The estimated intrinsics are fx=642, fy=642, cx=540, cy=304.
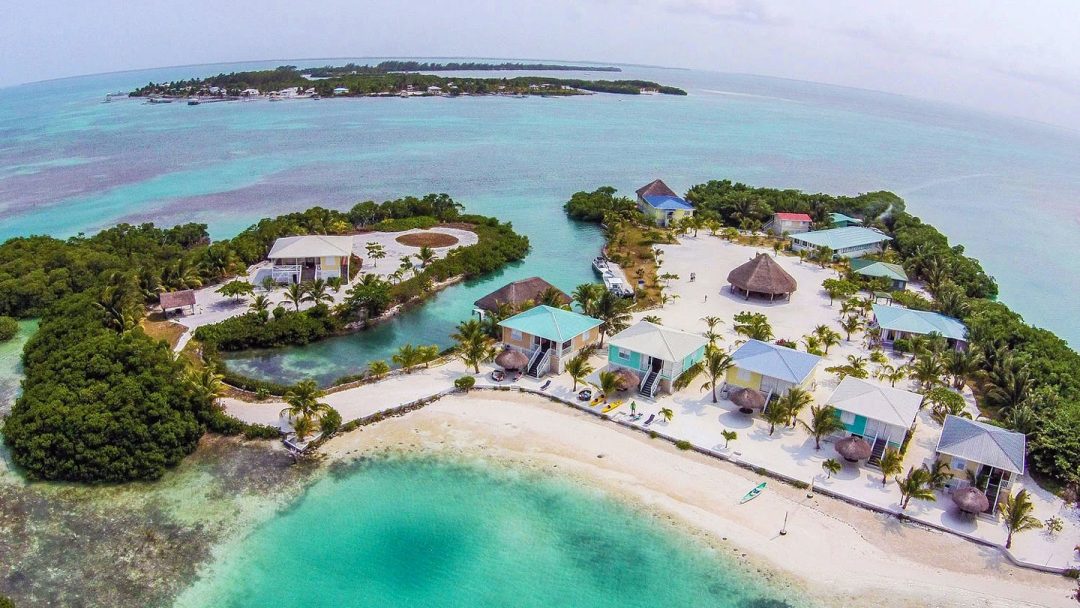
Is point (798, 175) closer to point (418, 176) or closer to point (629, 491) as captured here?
point (418, 176)

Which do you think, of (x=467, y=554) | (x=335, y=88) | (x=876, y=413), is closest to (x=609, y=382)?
(x=467, y=554)

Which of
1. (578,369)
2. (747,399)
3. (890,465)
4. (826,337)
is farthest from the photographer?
(826,337)

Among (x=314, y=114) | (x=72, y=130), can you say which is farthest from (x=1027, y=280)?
(x=72, y=130)

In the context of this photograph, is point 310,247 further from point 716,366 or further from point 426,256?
point 716,366

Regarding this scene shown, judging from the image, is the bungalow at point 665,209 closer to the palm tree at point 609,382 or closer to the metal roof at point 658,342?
the metal roof at point 658,342

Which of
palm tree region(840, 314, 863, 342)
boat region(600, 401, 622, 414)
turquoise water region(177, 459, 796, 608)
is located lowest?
turquoise water region(177, 459, 796, 608)

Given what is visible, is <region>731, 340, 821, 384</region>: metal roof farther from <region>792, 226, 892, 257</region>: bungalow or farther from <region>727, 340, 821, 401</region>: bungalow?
<region>792, 226, 892, 257</region>: bungalow

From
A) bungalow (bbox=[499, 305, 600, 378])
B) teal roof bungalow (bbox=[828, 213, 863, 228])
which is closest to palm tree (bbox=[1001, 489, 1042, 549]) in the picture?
bungalow (bbox=[499, 305, 600, 378])
